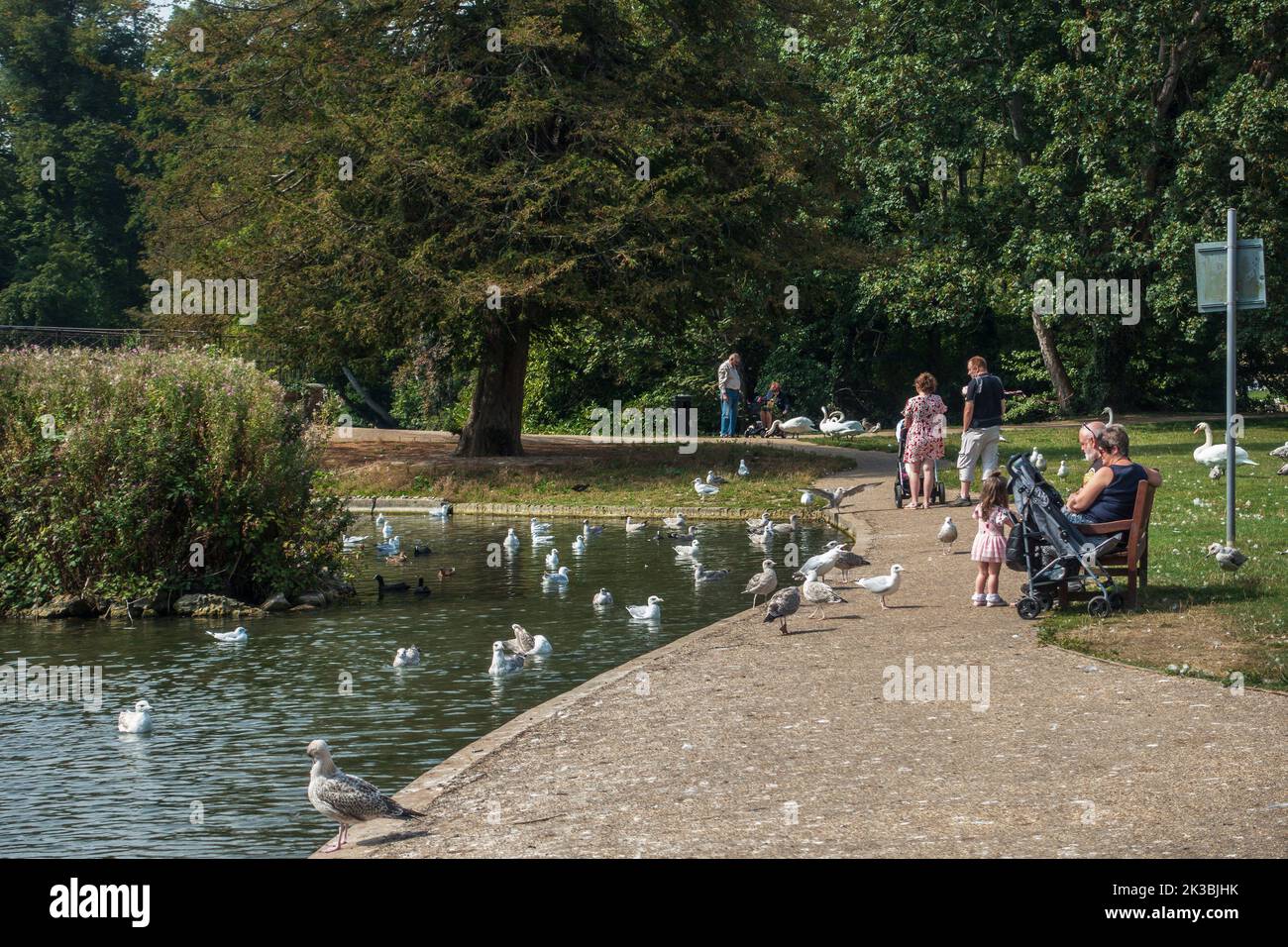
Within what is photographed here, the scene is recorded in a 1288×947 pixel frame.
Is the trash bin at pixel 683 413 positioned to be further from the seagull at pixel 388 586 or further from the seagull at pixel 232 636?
the seagull at pixel 232 636

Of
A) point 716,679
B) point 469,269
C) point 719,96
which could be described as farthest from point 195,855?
point 719,96

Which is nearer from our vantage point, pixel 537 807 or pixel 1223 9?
pixel 537 807

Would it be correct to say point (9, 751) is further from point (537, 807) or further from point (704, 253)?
point (704, 253)

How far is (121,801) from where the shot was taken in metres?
8.80

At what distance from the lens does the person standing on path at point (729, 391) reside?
120 feet

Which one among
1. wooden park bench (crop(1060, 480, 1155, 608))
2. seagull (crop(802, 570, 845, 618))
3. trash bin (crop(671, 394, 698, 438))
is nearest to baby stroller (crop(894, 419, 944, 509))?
seagull (crop(802, 570, 845, 618))

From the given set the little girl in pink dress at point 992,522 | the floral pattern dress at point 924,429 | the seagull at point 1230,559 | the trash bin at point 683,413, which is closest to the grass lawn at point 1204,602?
the seagull at point 1230,559

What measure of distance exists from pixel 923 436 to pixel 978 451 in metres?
0.76

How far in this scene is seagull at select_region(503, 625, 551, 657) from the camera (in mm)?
13188

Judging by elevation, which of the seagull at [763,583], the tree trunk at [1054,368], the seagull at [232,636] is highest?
the tree trunk at [1054,368]

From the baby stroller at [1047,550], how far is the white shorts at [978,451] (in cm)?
768

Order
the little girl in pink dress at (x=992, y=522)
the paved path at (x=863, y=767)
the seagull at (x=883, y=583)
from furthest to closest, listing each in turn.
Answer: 1. the seagull at (x=883, y=583)
2. the little girl in pink dress at (x=992, y=522)
3. the paved path at (x=863, y=767)

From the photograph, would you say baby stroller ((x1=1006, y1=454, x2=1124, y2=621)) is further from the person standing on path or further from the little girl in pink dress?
the person standing on path

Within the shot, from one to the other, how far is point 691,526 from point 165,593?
9.46 metres
